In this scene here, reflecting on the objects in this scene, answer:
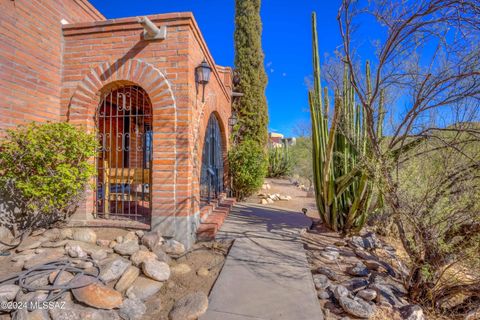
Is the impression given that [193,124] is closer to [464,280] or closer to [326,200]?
[326,200]

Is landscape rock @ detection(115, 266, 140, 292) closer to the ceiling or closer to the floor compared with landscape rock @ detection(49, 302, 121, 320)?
closer to the ceiling

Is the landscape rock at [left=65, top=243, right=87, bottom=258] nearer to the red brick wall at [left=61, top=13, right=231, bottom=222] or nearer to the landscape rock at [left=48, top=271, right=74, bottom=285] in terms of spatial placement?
the landscape rock at [left=48, top=271, right=74, bottom=285]

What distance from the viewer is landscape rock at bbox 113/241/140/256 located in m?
3.18

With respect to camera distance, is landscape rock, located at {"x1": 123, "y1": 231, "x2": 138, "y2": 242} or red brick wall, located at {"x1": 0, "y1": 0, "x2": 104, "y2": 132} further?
landscape rock, located at {"x1": 123, "y1": 231, "x2": 138, "y2": 242}

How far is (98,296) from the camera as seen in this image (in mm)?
2357

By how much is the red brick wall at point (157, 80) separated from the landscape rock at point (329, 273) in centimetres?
200

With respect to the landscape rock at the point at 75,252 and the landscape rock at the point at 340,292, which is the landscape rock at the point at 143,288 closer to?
the landscape rock at the point at 75,252

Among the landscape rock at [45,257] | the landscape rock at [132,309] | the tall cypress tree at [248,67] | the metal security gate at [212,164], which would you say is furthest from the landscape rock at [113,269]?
the tall cypress tree at [248,67]

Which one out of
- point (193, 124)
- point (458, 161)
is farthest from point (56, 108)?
point (458, 161)

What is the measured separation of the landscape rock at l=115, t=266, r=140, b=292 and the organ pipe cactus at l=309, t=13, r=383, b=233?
326cm

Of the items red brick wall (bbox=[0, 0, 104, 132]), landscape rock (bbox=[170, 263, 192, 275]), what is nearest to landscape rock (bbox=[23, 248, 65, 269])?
landscape rock (bbox=[170, 263, 192, 275])

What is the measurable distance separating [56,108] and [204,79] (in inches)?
97.6

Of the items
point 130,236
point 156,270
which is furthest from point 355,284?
point 130,236

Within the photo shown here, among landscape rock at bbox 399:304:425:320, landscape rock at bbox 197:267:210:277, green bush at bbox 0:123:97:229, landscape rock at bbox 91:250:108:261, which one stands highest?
green bush at bbox 0:123:97:229
